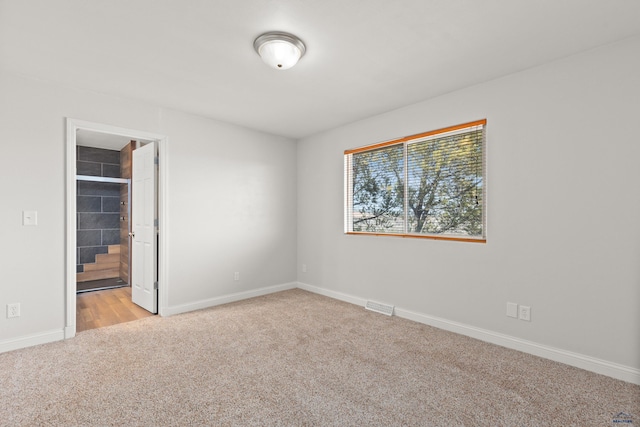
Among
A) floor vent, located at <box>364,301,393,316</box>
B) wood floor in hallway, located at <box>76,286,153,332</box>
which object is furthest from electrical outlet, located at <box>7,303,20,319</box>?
floor vent, located at <box>364,301,393,316</box>

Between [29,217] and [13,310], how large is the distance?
0.82 m

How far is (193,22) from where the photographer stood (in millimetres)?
2014

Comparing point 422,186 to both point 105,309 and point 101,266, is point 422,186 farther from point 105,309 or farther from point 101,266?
point 101,266

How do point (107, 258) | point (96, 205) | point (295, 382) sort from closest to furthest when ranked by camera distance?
1. point (295, 382)
2. point (96, 205)
3. point (107, 258)

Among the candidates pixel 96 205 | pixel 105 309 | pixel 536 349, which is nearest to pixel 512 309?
pixel 536 349

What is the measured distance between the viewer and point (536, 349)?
2584 mm

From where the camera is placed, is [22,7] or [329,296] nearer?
[22,7]

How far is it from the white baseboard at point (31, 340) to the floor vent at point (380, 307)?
319 centimetres

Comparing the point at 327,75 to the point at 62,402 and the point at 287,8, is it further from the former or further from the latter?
the point at 62,402

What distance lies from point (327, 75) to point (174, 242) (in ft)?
8.50

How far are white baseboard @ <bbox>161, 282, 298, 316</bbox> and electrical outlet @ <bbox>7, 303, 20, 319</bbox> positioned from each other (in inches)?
49.5

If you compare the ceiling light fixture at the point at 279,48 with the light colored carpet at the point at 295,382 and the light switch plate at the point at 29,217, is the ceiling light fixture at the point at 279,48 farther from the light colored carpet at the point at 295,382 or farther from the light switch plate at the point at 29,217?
the light switch plate at the point at 29,217

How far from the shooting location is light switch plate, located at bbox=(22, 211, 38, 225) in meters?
2.75

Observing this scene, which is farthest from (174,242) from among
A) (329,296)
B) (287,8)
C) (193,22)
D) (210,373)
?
(287,8)
